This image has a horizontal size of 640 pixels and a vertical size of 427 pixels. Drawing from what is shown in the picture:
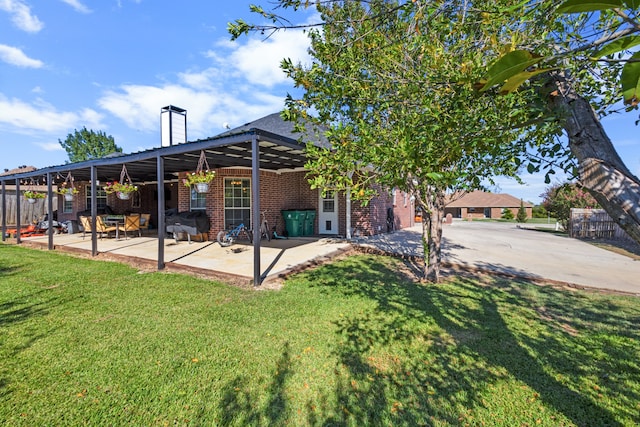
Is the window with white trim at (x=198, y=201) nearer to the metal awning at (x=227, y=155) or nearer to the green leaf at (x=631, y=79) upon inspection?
the metal awning at (x=227, y=155)

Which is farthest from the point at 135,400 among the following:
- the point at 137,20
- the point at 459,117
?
the point at 137,20

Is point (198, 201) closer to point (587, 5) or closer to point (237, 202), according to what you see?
point (237, 202)

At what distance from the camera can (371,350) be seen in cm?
326

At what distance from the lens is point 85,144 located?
38188 mm

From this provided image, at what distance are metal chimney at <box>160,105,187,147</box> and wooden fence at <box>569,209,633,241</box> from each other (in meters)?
19.5

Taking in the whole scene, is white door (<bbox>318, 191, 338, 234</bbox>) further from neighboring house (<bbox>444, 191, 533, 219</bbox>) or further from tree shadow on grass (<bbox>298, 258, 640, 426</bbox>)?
neighboring house (<bbox>444, 191, 533, 219</bbox>)

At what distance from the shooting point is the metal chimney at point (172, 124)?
12242 mm

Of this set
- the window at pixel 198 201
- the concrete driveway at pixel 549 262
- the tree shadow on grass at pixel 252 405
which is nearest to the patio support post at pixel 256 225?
the tree shadow on grass at pixel 252 405

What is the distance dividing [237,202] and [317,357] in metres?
8.83

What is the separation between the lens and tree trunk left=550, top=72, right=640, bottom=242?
1235 millimetres

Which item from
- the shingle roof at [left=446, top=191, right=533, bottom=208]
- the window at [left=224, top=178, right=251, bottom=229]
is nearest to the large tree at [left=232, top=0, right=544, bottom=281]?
the window at [left=224, top=178, right=251, bottom=229]

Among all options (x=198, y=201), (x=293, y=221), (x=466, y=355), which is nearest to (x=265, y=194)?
(x=293, y=221)

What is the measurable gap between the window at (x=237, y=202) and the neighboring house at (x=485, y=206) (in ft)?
151

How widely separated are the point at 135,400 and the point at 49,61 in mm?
14520
